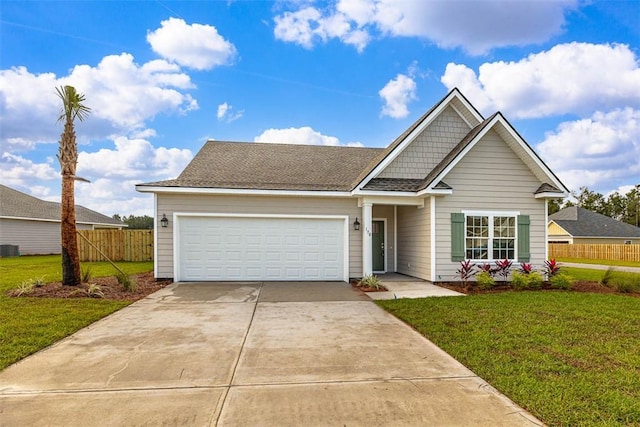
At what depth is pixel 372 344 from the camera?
5020mm

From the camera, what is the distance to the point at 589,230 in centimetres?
3225

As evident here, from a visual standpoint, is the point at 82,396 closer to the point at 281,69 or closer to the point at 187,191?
the point at 187,191

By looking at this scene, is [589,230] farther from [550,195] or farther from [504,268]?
[504,268]

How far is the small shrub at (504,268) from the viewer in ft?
33.6

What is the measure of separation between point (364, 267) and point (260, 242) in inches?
136

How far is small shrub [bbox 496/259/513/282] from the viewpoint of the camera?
10242 mm

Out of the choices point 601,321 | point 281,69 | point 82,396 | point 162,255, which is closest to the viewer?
point 82,396

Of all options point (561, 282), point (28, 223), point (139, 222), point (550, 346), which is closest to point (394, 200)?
→ point (561, 282)

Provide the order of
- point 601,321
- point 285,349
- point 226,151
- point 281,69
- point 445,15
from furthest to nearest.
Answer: point 281,69 → point 226,151 → point 445,15 → point 601,321 → point 285,349

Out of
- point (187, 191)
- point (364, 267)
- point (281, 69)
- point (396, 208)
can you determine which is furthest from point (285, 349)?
point (281, 69)

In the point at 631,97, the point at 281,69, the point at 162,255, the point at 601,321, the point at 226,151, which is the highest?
the point at 281,69

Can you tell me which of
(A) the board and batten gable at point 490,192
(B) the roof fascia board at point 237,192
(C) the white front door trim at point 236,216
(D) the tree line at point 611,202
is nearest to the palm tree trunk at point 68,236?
(B) the roof fascia board at point 237,192

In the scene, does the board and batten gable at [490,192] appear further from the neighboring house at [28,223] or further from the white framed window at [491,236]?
the neighboring house at [28,223]

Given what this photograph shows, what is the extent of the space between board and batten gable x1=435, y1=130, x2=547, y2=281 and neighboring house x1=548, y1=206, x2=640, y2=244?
26.4 metres
